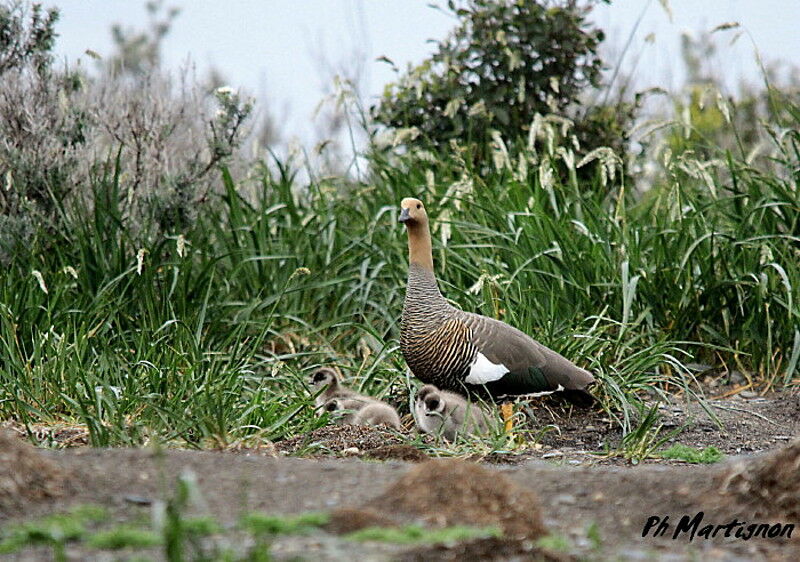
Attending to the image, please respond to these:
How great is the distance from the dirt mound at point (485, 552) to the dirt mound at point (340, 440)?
237 cm

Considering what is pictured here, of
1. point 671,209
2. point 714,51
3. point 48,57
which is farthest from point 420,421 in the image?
point 714,51

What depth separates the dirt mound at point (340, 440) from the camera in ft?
17.7

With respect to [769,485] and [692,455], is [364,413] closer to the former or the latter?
[692,455]

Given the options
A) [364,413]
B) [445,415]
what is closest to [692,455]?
[445,415]

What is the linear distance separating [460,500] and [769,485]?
1024 millimetres

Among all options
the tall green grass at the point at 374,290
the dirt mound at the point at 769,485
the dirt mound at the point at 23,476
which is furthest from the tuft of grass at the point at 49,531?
the tall green grass at the point at 374,290

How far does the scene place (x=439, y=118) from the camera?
9664mm

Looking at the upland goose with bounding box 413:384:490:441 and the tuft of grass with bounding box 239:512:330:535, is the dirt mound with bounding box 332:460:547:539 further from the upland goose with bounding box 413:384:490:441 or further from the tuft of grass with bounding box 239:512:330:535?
the upland goose with bounding box 413:384:490:441

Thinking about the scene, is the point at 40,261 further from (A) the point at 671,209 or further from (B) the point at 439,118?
(A) the point at 671,209

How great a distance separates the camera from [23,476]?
3326 millimetres

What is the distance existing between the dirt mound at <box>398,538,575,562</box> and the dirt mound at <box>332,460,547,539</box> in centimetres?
21

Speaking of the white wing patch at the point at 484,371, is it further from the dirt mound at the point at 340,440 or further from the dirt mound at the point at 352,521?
the dirt mound at the point at 352,521

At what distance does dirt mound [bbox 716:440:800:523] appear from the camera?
3459 millimetres

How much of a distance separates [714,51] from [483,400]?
32.0 ft
